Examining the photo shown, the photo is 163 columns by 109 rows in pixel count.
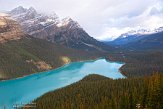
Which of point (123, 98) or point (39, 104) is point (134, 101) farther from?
point (39, 104)

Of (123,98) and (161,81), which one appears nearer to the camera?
(161,81)

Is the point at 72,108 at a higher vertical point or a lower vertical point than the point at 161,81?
lower

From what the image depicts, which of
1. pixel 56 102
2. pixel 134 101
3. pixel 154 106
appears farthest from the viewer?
Answer: pixel 56 102

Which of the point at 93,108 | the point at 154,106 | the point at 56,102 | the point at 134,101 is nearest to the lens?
the point at 154,106

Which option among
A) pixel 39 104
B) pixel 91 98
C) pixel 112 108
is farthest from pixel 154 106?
pixel 39 104

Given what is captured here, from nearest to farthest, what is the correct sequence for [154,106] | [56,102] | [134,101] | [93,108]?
[154,106] → [134,101] → [93,108] → [56,102]

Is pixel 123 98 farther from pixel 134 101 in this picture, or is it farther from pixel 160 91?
pixel 160 91

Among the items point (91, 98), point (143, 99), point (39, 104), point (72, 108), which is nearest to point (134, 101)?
point (143, 99)

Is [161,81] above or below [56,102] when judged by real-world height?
above

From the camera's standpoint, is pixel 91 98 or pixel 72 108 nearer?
pixel 72 108
